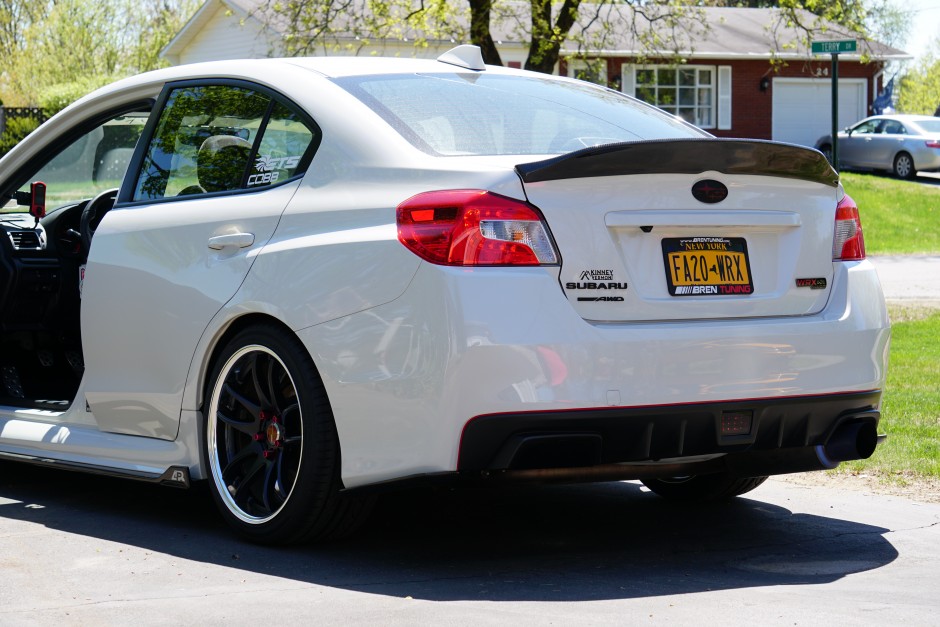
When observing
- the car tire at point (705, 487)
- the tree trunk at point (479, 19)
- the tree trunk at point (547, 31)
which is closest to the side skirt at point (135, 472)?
the car tire at point (705, 487)

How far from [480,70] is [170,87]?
4.16 ft

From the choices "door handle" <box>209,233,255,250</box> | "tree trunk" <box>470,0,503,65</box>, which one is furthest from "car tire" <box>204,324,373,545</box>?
"tree trunk" <box>470,0,503,65</box>

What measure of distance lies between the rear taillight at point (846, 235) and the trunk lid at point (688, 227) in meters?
0.07

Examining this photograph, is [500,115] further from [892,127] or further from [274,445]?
[892,127]

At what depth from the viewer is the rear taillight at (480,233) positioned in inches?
176

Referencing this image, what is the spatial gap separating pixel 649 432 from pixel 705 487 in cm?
163

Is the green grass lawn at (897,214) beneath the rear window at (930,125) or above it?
beneath

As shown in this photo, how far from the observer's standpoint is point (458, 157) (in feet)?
15.5

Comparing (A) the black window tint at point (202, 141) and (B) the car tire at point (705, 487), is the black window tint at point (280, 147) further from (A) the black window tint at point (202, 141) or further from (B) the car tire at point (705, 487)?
(B) the car tire at point (705, 487)

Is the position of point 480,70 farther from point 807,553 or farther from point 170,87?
point 807,553

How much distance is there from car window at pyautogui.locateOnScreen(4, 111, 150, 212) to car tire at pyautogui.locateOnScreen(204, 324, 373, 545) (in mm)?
1631

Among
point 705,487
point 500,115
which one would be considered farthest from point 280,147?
point 705,487

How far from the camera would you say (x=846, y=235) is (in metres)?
5.16

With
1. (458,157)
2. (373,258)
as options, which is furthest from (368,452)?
(458,157)
